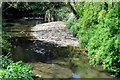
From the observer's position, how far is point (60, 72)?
6754 mm

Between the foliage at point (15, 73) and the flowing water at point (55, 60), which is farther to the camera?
the flowing water at point (55, 60)

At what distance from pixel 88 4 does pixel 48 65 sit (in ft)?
14.2

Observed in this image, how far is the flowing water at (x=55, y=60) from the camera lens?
21.7 feet

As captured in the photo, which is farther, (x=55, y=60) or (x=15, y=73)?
(x=55, y=60)

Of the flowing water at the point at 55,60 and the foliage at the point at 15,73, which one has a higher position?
the foliage at the point at 15,73

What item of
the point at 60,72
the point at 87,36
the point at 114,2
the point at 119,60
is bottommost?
the point at 60,72

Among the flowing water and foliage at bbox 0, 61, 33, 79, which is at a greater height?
foliage at bbox 0, 61, 33, 79

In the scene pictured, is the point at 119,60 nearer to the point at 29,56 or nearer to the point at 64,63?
the point at 64,63

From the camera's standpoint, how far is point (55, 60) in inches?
321

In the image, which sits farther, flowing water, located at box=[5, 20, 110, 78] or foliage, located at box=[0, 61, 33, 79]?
flowing water, located at box=[5, 20, 110, 78]

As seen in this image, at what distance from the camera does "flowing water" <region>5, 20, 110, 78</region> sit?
21.7ft

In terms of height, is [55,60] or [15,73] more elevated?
[15,73]

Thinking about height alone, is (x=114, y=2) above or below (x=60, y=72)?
above

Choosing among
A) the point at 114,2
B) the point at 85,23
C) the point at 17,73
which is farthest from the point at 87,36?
the point at 17,73
